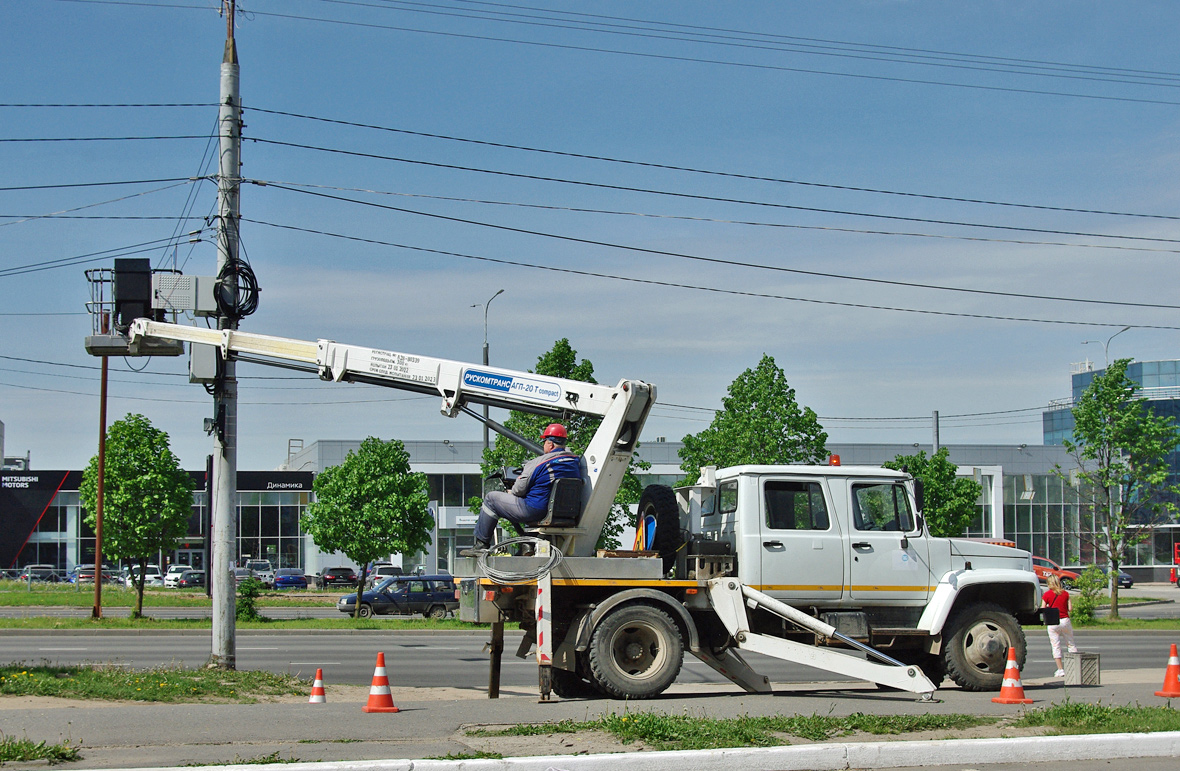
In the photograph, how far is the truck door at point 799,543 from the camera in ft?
38.1

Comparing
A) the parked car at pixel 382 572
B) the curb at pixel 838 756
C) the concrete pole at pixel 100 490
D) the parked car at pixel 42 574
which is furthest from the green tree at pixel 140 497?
the parked car at pixel 42 574

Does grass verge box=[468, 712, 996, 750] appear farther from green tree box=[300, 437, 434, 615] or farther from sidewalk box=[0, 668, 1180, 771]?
green tree box=[300, 437, 434, 615]

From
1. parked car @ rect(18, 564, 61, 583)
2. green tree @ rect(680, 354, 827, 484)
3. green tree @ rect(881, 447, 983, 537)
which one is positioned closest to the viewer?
green tree @ rect(680, 354, 827, 484)

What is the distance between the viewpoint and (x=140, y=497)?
31359 millimetres

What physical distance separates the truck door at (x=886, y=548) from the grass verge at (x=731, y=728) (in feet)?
9.70

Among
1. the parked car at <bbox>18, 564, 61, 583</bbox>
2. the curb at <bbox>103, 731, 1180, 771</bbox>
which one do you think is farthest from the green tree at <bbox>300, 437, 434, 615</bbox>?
the parked car at <bbox>18, 564, 61, 583</bbox>

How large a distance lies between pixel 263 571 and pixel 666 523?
168ft

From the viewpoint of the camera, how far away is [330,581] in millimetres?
55875

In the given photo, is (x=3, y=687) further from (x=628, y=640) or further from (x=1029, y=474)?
(x=1029, y=474)

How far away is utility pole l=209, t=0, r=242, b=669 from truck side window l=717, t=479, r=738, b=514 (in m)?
6.38

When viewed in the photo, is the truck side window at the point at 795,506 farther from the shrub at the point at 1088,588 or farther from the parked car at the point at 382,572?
the parked car at the point at 382,572

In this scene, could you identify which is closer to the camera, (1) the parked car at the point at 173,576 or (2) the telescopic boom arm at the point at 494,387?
(2) the telescopic boom arm at the point at 494,387

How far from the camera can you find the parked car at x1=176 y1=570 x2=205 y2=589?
54.1 metres

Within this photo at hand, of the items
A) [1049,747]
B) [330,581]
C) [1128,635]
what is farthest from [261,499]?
[1049,747]
